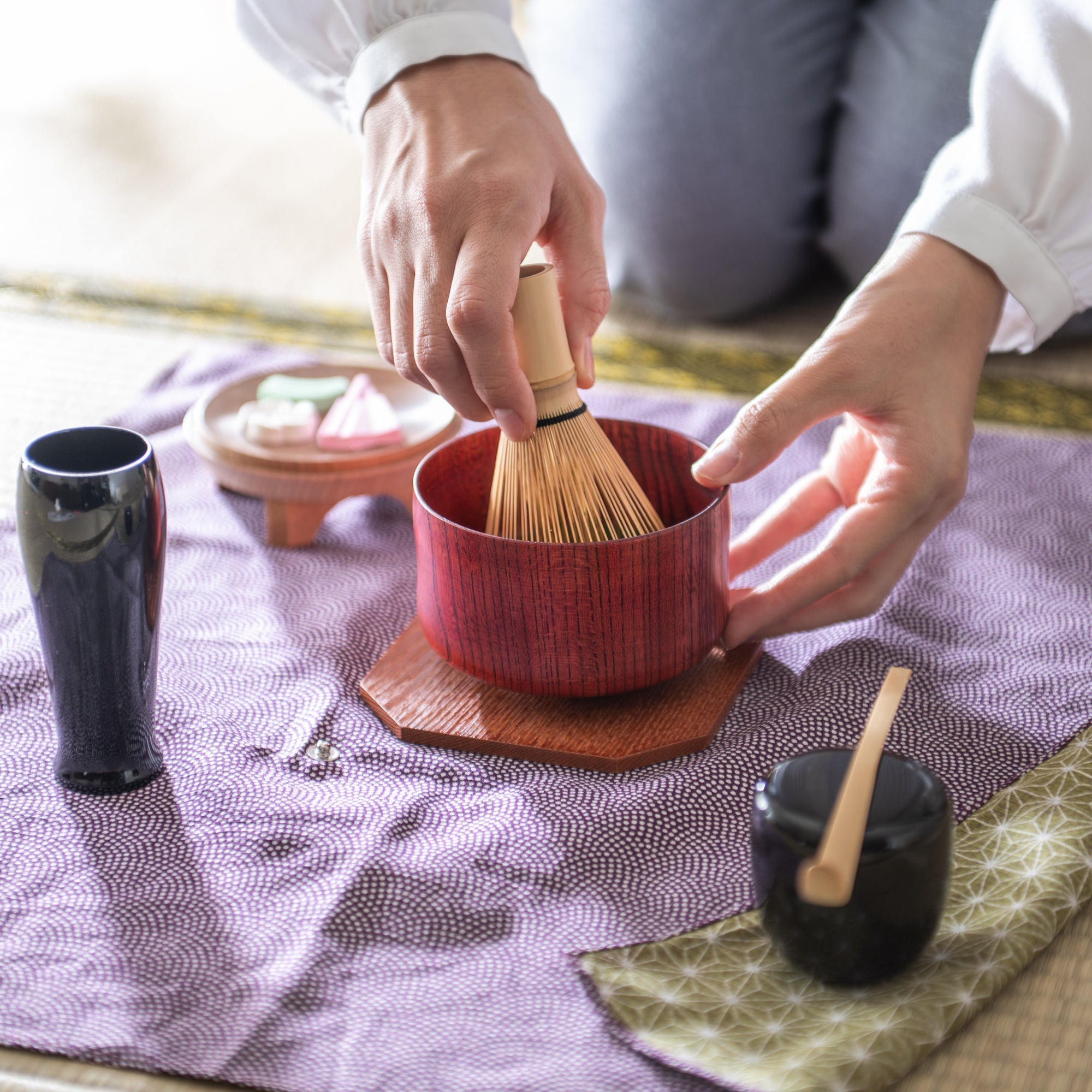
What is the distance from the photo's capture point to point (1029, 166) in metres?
0.70

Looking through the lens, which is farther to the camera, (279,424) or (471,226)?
(279,424)

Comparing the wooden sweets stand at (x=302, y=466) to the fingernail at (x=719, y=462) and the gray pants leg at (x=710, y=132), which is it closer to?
the fingernail at (x=719, y=462)

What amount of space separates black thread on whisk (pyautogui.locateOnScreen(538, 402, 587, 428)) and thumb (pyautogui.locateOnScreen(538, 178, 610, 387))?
5cm

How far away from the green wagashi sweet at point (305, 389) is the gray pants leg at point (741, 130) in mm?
454

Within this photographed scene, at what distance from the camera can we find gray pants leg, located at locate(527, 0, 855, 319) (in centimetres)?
118

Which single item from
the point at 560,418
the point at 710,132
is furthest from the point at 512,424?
the point at 710,132

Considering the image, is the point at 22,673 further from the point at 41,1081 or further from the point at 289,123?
the point at 289,123

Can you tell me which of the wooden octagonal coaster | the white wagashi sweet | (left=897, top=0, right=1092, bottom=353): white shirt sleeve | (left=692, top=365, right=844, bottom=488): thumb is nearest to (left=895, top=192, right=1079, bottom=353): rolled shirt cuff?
(left=897, top=0, right=1092, bottom=353): white shirt sleeve

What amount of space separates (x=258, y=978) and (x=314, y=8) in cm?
58

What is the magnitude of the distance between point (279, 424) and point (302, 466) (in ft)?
0.14

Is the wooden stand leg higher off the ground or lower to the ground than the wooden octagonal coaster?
lower

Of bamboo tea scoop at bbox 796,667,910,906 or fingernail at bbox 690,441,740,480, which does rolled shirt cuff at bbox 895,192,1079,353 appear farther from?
bamboo tea scoop at bbox 796,667,910,906

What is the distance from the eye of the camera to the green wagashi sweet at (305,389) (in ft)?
2.80

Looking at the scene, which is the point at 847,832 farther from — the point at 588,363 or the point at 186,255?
the point at 186,255
